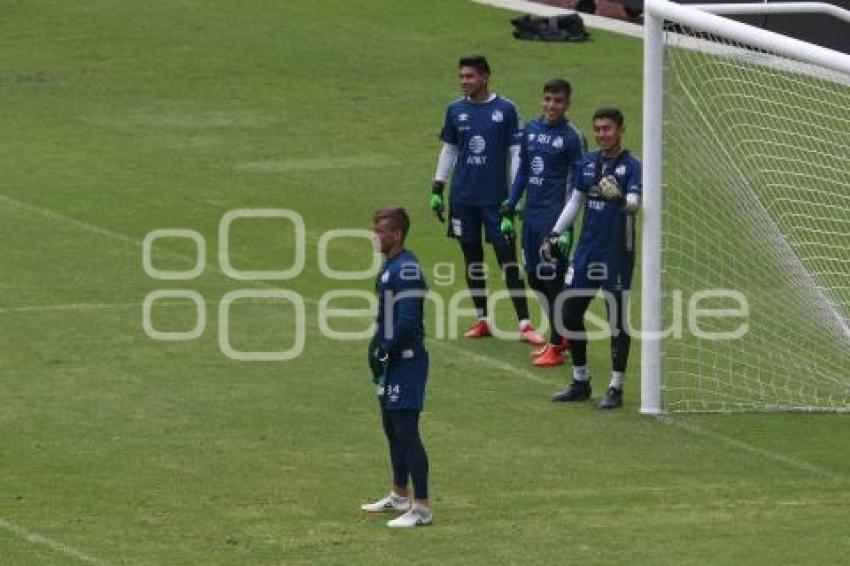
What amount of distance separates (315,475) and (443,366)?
346 centimetres

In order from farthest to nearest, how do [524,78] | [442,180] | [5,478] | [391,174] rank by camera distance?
[524,78] → [391,174] → [442,180] → [5,478]

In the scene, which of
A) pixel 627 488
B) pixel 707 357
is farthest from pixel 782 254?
pixel 627 488

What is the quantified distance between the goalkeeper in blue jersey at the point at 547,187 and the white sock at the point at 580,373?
0.98 m

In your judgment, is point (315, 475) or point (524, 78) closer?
point (315, 475)

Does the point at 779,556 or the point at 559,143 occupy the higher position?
the point at 559,143

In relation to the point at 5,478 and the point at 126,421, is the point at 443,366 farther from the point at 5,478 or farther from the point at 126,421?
the point at 5,478

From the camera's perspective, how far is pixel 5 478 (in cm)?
1540

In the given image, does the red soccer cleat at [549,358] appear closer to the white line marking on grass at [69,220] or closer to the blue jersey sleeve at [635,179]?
the blue jersey sleeve at [635,179]

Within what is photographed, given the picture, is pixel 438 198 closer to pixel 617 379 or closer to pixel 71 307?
pixel 617 379

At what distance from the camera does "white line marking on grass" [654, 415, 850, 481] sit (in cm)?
1589

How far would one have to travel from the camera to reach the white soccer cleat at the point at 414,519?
14.3 m

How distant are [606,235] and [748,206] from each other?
2216 millimetres

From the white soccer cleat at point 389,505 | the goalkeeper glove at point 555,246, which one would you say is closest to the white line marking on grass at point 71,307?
the goalkeeper glove at point 555,246

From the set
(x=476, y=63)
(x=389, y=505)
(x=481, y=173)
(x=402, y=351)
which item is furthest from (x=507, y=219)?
(x=402, y=351)
